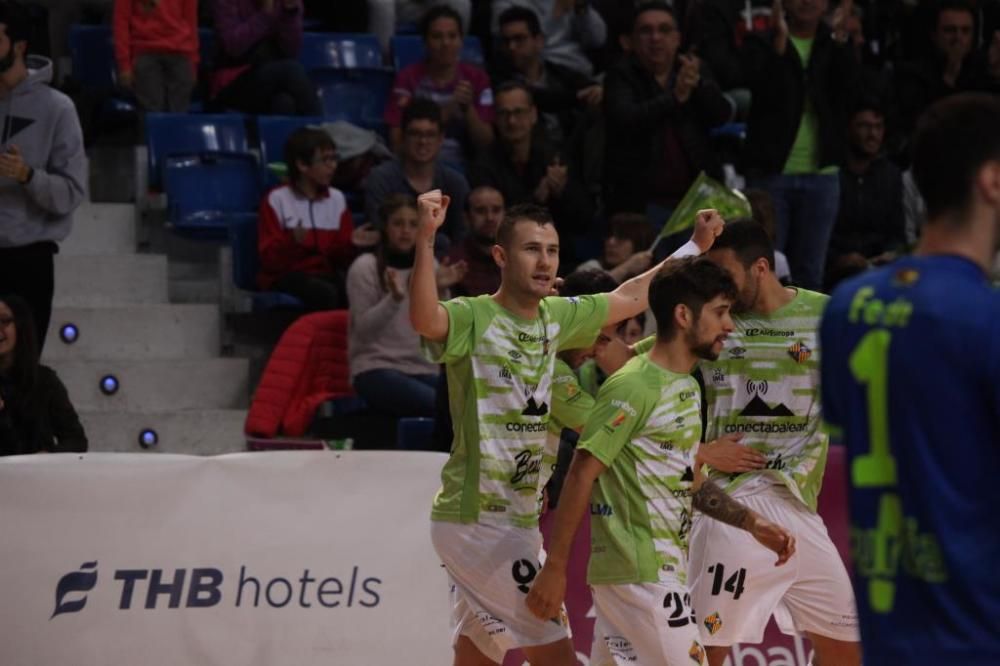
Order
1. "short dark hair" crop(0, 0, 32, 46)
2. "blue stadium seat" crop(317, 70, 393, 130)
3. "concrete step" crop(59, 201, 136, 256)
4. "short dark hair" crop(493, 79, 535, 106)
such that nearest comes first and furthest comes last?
"short dark hair" crop(0, 0, 32, 46) → "short dark hair" crop(493, 79, 535, 106) → "concrete step" crop(59, 201, 136, 256) → "blue stadium seat" crop(317, 70, 393, 130)

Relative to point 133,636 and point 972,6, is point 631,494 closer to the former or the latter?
point 133,636

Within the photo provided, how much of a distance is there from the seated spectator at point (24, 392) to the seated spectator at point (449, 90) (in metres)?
3.68

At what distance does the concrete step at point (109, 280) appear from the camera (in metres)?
11.4

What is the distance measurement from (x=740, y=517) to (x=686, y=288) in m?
0.93

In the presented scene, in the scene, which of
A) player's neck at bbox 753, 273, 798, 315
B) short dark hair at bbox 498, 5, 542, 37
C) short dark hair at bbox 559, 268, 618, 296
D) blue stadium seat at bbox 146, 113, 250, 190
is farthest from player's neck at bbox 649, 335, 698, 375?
short dark hair at bbox 498, 5, 542, 37

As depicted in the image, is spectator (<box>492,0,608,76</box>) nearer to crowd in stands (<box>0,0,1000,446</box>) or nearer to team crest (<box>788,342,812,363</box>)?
crowd in stands (<box>0,0,1000,446</box>)

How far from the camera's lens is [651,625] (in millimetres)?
6047

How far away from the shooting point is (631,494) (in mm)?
6180

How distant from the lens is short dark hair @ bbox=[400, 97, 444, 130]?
11.1 m

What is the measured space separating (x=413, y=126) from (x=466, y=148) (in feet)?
3.53

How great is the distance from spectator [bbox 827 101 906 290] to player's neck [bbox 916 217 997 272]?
7.98 meters

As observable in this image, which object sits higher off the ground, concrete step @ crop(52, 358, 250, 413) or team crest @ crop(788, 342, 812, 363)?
team crest @ crop(788, 342, 812, 363)

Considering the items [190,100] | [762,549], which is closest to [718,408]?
[762,549]

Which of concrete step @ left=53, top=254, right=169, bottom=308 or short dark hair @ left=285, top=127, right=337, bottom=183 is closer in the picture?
short dark hair @ left=285, top=127, right=337, bottom=183
